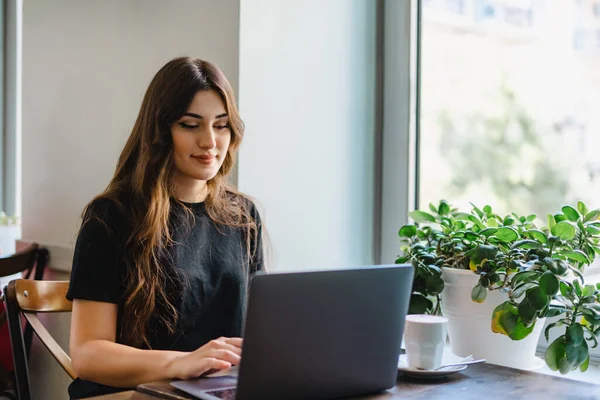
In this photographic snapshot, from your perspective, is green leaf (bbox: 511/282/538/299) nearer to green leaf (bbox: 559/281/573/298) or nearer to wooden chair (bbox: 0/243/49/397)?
green leaf (bbox: 559/281/573/298)

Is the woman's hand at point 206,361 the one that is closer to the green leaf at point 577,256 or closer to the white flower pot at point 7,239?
the green leaf at point 577,256

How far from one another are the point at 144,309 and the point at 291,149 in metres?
0.67

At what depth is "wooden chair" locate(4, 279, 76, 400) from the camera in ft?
6.13

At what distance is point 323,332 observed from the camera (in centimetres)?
118

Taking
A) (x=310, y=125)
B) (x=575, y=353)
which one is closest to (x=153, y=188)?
(x=310, y=125)

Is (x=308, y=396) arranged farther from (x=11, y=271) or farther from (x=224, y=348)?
(x=11, y=271)

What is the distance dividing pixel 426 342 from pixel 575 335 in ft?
1.22

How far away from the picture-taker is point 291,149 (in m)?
2.12

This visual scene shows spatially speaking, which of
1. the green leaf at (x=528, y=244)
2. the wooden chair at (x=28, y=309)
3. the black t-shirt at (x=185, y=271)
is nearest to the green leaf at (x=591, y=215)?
the green leaf at (x=528, y=244)

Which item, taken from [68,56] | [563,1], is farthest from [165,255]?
[563,1]

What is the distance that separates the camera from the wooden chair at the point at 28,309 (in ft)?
6.13

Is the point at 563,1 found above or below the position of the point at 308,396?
above

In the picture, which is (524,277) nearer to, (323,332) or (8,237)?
(323,332)

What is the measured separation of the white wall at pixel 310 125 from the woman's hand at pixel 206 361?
2.50 ft
